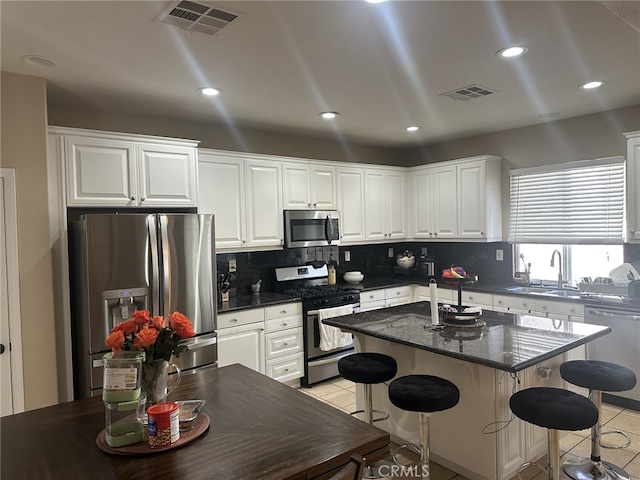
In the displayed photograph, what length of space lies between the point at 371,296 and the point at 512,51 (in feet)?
9.79

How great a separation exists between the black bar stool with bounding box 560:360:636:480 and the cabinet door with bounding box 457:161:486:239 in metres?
2.45

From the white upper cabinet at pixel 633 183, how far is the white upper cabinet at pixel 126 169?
3.77m

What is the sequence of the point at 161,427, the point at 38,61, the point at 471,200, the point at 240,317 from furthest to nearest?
the point at 471,200
the point at 240,317
the point at 38,61
the point at 161,427

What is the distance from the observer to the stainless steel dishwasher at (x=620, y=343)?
11.7 feet

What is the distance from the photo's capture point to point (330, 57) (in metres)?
2.64

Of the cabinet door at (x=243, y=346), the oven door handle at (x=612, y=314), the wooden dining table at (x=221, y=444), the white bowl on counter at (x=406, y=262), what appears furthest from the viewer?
the white bowl on counter at (x=406, y=262)

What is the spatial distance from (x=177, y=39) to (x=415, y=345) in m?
2.15

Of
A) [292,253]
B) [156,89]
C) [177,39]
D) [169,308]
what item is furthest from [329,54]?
[292,253]

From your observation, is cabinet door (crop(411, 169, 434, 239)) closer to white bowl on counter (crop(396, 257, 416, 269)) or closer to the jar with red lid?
white bowl on counter (crop(396, 257, 416, 269))

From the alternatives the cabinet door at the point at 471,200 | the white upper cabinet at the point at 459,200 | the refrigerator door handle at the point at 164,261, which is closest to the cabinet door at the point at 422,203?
the white upper cabinet at the point at 459,200

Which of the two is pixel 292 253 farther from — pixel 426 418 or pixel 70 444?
pixel 70 444

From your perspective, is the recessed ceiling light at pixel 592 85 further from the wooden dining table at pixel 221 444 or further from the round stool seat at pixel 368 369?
the wooden dining table at pixel 221 444

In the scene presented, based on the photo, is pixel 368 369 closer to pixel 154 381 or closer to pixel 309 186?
pixel 154 381

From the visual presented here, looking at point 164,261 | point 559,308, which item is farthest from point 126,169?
point 559,308
